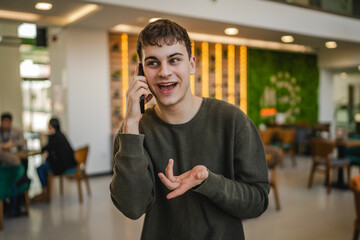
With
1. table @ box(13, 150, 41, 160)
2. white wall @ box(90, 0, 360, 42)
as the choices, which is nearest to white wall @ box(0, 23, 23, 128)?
table @ box(13, 150, 41, 160)

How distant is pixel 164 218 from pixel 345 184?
5.75 metres

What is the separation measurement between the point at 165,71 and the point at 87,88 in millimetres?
5939

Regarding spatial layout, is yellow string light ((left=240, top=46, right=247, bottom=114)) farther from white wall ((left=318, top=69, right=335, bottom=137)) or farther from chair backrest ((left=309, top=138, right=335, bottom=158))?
chair backrest ((left=309, top=138, right=335, bottom=158))

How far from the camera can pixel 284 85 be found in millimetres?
10664

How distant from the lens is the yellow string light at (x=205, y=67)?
878cm

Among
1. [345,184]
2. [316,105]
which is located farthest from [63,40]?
[316,105]

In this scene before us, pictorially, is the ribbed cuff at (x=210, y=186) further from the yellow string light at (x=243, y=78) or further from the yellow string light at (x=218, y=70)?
the yellow string light at (x=243, y=78)

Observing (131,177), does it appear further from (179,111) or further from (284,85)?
(284,85)

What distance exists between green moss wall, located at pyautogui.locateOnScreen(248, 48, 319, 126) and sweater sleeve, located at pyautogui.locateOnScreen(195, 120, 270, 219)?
8.52 meters

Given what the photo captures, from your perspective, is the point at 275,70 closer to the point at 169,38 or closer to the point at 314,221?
the point at 314,221

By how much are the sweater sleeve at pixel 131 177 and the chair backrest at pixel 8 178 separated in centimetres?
354

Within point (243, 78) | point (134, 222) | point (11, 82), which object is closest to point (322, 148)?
point (134, 222)

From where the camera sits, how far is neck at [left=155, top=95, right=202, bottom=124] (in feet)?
4.07

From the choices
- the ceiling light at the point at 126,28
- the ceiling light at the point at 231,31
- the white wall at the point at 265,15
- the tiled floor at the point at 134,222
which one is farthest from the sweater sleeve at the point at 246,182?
the ceiling light at the point at 126,28
